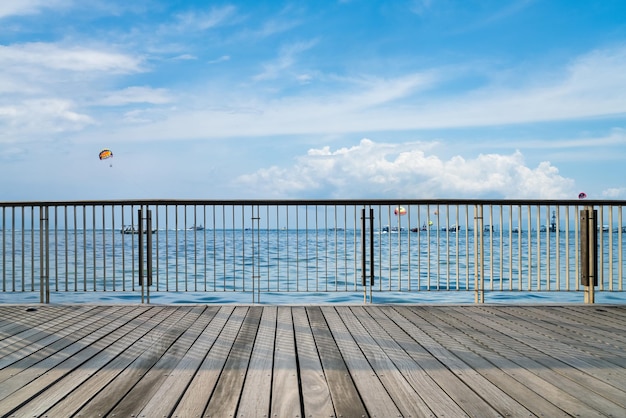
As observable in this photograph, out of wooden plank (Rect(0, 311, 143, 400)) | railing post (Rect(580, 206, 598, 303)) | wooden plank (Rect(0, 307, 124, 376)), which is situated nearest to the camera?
wooden plank (Rect(0, 311, 143, 400))

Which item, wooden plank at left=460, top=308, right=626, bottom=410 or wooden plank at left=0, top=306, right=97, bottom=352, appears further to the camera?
wooden plank at left=0, top=306, right=97, bottom=352

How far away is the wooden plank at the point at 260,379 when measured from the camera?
6.01 ft

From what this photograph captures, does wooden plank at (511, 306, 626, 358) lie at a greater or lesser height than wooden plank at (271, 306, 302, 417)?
lesser

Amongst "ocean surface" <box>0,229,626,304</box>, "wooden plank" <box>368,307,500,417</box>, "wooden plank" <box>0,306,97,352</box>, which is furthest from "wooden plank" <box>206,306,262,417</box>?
"wooden plank" <box>0,306,97,352</box>

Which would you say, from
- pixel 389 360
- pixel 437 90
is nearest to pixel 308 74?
pixel 437 90

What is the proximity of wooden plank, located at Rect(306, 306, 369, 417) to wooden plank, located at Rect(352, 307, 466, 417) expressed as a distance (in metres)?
0.21

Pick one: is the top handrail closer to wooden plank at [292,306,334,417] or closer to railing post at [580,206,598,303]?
railing post at [580,206,598,303]

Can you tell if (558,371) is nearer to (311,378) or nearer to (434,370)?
(434,370)

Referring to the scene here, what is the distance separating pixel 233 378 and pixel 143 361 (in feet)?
2.09

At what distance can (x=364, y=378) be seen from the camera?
2227mm

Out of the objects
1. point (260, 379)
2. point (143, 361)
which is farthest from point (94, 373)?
point (260, 379)

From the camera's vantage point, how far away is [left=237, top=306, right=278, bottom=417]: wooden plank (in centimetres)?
183

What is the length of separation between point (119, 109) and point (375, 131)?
48.8 ft

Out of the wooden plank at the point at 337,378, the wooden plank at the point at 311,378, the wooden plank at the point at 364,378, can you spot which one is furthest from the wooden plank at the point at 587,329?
the wooden plank at the point at 311,378
